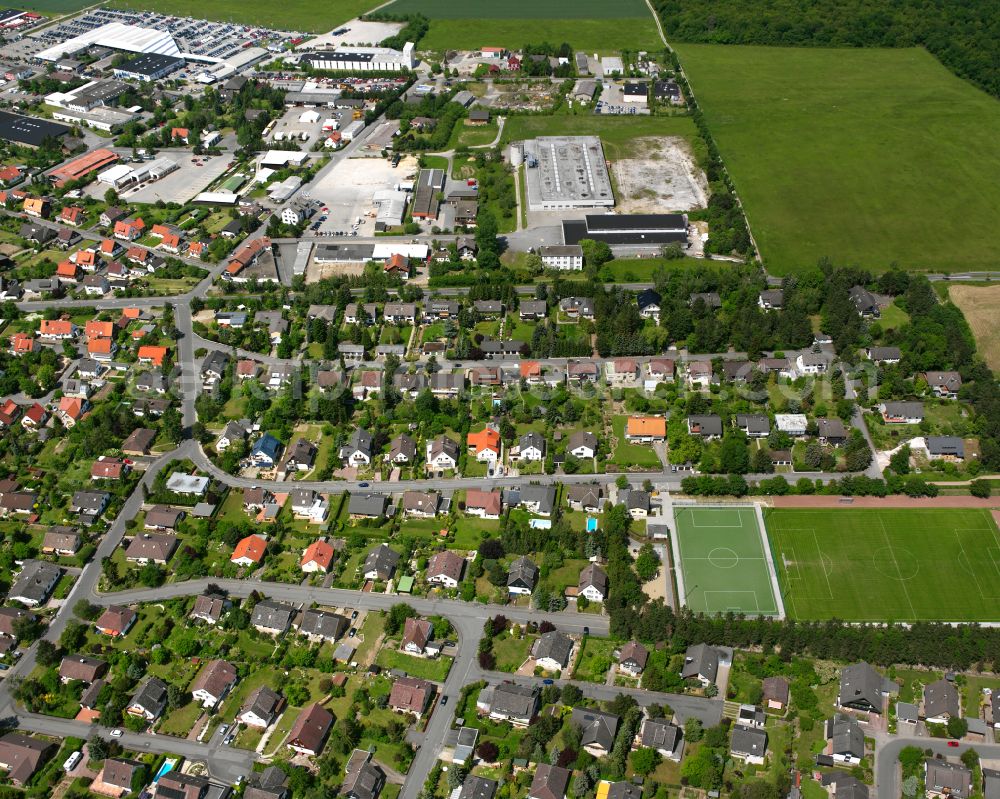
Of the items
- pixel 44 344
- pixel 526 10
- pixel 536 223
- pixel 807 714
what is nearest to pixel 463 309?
pixel 536 223

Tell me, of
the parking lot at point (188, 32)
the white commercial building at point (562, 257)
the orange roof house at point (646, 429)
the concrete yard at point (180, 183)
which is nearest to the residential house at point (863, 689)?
the orange roof house at point (646, 429)

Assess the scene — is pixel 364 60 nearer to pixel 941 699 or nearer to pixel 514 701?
pixel 514 701

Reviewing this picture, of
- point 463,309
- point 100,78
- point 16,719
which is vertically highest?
point 100,78

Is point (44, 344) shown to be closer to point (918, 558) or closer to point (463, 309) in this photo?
point (463, 309)

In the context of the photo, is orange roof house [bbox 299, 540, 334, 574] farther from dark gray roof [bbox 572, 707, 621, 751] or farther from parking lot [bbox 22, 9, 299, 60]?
parking lot [bbox 22, 9, 299, 60]

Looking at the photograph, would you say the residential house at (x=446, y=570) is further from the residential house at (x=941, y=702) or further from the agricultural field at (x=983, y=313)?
the agricultural field at (x=983, y=313)

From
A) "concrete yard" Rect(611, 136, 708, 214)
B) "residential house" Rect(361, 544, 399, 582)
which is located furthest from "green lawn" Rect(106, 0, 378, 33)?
"residential house" Rect(361, 544, 399, 582)
